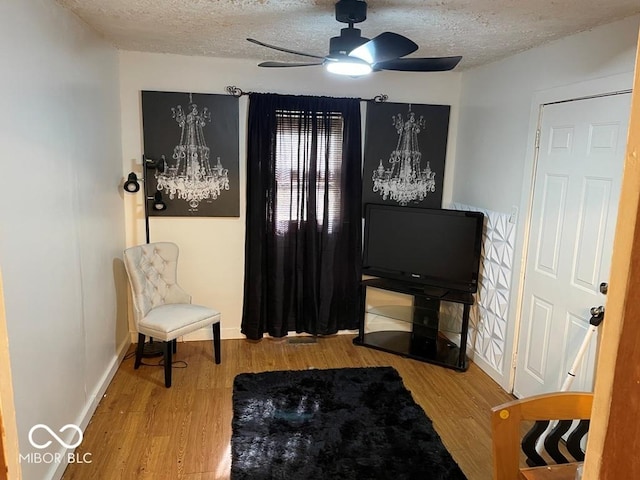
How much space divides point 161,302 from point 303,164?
161cm

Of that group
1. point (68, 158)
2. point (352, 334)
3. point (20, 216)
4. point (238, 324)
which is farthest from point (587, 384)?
point (68, 158)

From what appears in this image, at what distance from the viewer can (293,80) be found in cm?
378

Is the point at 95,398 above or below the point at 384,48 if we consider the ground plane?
below

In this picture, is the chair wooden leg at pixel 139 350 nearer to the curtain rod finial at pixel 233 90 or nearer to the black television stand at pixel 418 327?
the black television stand at pixel 418 327

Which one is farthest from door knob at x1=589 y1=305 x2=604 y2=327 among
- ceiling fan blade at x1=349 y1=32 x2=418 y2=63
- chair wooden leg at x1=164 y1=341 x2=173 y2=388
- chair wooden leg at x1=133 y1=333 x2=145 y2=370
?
chair wooden leg at x1=133 y1=333 x2=145 y2=370

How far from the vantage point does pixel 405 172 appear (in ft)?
13.3

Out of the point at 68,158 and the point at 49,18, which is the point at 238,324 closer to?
the point at 68,158

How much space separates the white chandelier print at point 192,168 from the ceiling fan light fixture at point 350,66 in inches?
67.7

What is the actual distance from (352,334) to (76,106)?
2913 mm

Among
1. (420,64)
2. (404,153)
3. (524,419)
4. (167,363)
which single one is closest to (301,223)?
(404,153)

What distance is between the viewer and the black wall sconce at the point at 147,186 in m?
3.44

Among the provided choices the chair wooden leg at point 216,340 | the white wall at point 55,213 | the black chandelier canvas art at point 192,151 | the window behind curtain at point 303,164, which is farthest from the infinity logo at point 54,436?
the window behind curtain at point 303,164

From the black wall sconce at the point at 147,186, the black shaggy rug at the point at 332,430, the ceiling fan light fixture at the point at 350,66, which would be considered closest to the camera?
the ceiling fan light fixture at the point at 350,66

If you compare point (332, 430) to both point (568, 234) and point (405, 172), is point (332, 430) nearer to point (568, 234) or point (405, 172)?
point (568, 234)
